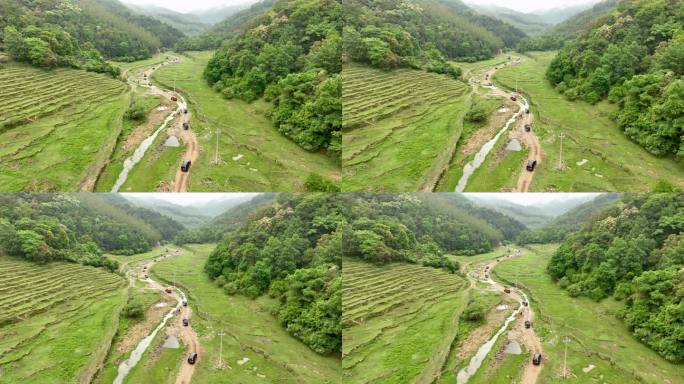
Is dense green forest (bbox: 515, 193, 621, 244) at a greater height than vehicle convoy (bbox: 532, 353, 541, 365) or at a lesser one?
greater

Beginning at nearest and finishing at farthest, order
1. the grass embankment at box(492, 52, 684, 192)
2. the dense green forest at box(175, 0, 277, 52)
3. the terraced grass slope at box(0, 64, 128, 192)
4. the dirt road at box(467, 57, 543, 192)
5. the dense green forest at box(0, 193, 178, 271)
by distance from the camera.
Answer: the grass embankment at box(492, 52, 684, 192) → the dirt road at box(467, 57, 543, 192) → the terraced grass slope at box(0, 64, 128, 192) → the dense green forest at box(175, 0, 277, 52) → the dense green forest at box(0, 193, 178, 271)

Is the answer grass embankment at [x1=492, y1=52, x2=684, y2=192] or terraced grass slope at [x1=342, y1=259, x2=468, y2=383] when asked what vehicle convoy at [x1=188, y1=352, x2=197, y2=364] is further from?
grass embankment at [x1=492, y1=52, x2=684, y2=192]

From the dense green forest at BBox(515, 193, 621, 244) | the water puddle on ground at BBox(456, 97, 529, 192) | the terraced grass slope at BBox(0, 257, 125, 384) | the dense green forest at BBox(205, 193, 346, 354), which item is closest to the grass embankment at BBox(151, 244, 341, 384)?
the dense green forest at BBox(205, 193, 346, 354)

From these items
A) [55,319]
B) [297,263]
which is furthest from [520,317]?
[55,319]

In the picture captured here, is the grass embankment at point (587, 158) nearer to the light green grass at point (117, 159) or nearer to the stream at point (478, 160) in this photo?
→ the stream at point (478, 160)

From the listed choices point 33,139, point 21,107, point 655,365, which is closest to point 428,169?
point 655,365

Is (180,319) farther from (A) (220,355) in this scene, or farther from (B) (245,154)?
(B) (245,154)

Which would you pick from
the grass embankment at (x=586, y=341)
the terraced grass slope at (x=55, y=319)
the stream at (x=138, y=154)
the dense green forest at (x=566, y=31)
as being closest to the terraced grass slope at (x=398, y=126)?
the dense green forest at (x=566, y=31)

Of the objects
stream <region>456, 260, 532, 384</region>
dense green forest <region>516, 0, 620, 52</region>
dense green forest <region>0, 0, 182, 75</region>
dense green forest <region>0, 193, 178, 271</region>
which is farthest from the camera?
dense green forest <region>0, 193, 178, 271</region>
